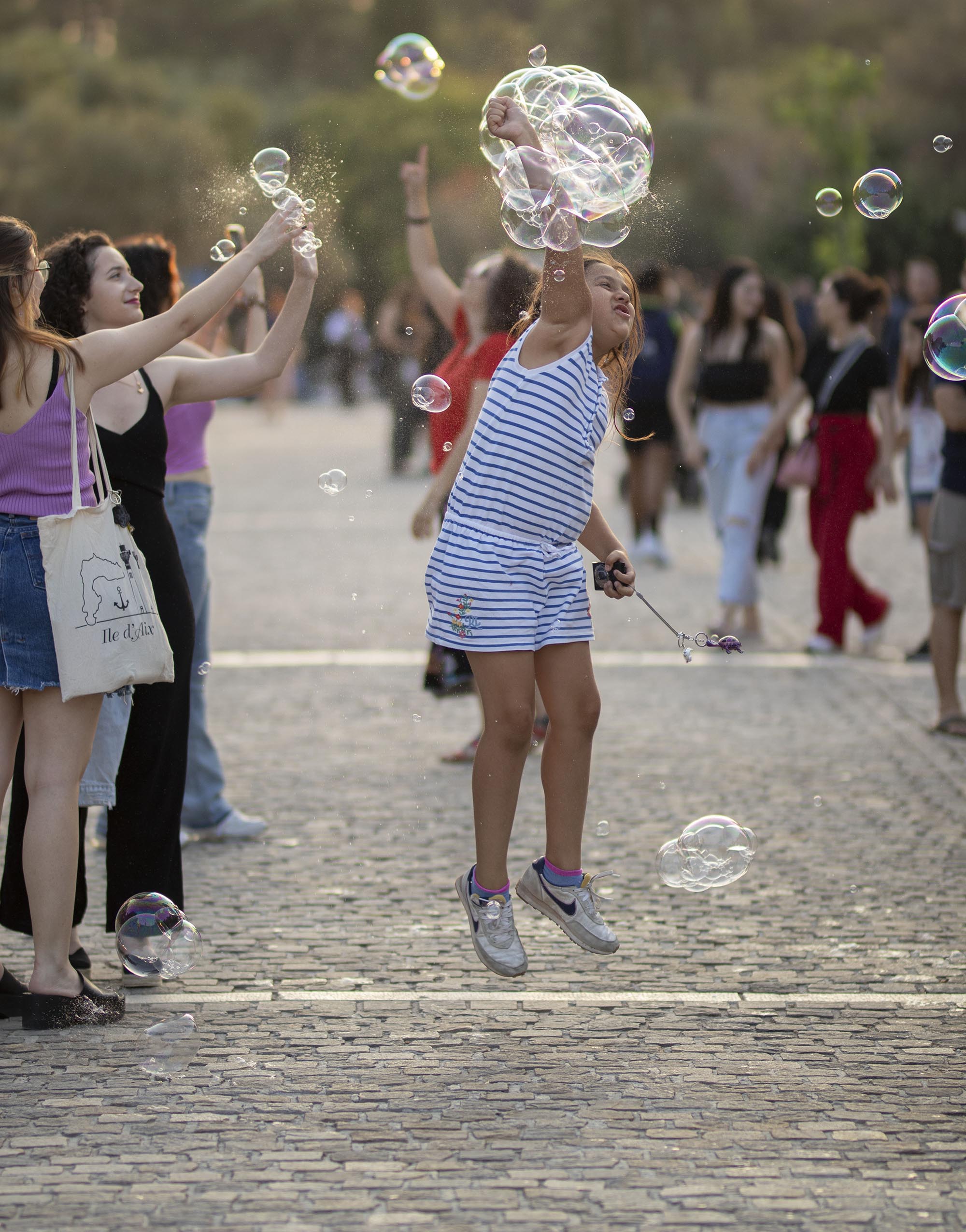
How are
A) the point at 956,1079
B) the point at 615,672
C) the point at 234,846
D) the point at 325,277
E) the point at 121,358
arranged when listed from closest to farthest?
the point at 956,1079, the point at 121,358, the point at 234,846, the point at 615,672, the point at 325,277

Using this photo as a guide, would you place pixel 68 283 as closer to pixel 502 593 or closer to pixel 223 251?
pixel 223 251

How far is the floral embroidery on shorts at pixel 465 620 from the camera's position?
3781 millimetres

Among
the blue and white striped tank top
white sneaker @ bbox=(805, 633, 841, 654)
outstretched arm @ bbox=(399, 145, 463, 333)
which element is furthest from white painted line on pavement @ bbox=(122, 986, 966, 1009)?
white sneaker @ bbox=(805, 633, 841, 654)

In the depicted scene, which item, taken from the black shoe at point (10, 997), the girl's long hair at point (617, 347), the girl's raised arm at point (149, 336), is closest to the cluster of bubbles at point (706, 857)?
the girl's long hair at point (617, 347)

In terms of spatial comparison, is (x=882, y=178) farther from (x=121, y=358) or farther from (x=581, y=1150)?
(x=581, y=1150)

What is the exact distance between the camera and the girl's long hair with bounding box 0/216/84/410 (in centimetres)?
372

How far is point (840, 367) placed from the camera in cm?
863

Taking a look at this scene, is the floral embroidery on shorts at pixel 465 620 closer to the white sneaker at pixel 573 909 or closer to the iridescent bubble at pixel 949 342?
the white sneaker at pixel 573 909

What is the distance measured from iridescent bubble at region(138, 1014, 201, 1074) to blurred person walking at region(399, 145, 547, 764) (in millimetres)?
2146

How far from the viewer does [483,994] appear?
4094 mm

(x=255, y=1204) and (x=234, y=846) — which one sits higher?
(x=255, y=1204)

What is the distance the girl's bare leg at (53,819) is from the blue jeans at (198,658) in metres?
1.45

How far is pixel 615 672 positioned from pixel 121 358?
499 cm

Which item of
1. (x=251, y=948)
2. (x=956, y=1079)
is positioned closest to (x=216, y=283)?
(x=251, y=948)
